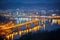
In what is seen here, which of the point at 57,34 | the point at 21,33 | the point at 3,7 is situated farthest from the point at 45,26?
the point at 3,7

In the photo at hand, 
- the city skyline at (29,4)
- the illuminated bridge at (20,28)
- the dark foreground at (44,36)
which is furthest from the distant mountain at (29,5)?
the dark foreground at (44,36)

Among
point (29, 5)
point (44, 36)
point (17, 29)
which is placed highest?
point (29, 5)

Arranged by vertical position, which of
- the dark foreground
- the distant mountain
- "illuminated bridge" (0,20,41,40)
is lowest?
the dark foreground

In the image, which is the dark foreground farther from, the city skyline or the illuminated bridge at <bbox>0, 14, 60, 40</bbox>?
the city skyline

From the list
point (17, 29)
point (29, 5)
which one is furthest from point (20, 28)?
point (29, 5)

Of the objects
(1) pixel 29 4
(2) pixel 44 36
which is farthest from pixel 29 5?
(2) pixel 44 36

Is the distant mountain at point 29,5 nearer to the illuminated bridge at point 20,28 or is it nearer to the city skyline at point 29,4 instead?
the city skyline at point 29,4

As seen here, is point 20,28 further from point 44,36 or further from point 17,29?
point 44,36

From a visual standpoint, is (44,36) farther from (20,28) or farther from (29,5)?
(29,5)

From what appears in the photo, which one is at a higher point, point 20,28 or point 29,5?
point 29,5

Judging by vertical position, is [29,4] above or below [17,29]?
above

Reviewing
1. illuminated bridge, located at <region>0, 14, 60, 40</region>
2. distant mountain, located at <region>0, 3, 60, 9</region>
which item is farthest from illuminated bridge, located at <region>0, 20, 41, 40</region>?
distant mountain, located at <region>0, 3, 60, 9</region>
